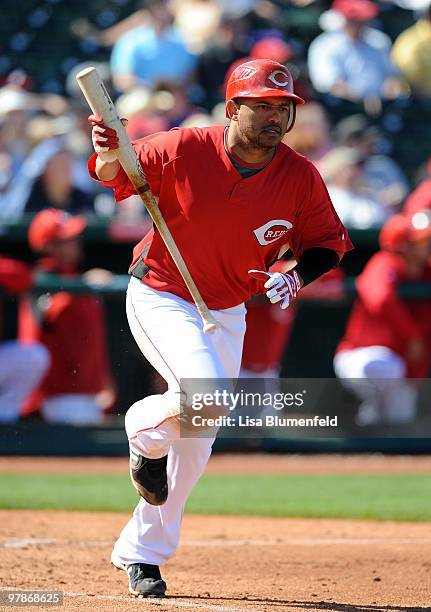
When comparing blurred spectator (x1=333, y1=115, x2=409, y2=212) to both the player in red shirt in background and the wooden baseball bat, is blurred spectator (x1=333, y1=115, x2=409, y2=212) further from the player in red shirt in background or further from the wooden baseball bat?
the wooden baseball bat

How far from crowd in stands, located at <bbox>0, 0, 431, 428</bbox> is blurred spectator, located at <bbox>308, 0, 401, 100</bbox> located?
1 centimetres

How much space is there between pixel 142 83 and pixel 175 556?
260 inches

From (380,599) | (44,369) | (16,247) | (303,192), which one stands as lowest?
(44,369)

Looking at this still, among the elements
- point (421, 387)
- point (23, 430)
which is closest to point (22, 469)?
point (23, 430)

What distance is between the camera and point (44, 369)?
364 inches

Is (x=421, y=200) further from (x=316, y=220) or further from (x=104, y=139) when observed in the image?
(x=104, y=139)

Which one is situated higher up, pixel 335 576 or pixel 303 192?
pixel 303 192

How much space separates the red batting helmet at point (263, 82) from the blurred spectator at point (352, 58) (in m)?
7.57

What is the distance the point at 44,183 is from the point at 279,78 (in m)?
5.59

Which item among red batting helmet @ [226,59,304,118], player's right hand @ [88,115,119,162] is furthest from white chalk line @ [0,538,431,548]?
red batting helmet @ [226,59,304,118]

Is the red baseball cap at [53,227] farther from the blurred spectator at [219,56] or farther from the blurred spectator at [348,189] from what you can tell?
the blurred spectator at [219,56]

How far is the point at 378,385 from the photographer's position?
962 centimetres

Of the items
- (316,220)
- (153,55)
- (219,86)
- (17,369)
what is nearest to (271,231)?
(316,220)

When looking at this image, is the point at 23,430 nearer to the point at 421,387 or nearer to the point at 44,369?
the point at 44,369
